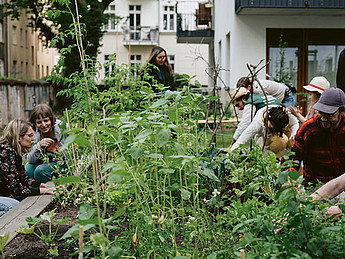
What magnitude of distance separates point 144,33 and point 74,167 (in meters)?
36.8

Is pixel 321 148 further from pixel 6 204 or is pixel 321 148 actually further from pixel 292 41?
pixel 292 41

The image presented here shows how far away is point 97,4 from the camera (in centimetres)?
2241

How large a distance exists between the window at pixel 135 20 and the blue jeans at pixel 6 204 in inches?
1444

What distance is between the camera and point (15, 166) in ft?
15.2

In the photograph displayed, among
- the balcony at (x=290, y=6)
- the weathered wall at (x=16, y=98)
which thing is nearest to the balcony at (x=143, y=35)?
the weathered wall at (x=16, y=98)

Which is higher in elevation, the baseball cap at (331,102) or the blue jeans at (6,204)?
the baseball cap at (331,102)

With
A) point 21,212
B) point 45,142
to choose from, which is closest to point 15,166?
point 45,142

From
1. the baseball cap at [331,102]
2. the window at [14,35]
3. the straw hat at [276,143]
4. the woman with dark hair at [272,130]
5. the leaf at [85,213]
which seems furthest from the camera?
the window at [14,35]

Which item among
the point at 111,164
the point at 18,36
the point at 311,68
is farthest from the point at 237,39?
the point at 18,36

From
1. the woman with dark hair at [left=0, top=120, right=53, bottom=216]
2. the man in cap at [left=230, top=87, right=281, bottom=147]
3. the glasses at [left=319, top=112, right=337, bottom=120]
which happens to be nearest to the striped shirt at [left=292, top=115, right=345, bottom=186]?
the glasses at [left=319, top=112, right=337, bottom=120]

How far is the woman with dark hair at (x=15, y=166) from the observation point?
4.56m

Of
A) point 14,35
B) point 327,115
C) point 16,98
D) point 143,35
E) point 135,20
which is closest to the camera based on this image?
point 327,115

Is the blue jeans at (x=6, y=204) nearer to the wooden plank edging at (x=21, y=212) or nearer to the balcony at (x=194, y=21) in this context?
the wooden plank edging at (x=21, y=212)

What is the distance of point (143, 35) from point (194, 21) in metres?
17.9
